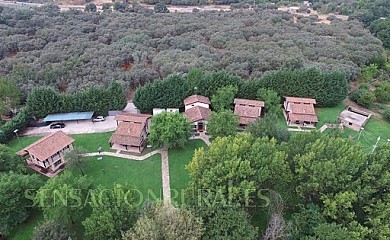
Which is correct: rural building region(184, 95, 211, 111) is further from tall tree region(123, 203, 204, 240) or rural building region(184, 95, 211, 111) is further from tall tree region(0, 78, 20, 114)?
tall tree region(0, 78, 20, 114)

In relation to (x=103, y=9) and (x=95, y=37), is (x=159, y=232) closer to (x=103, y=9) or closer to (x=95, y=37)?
(x=95, y=37)

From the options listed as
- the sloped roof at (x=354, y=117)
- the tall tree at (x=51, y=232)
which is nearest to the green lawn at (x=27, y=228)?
the tall tree at (x=51, y=232)

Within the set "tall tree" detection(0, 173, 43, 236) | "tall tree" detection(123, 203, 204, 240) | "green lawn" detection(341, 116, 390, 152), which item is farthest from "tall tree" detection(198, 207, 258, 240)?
"green lawn" detection(341, 116, 390, 152)

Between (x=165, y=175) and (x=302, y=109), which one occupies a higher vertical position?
(x=302, y=109)

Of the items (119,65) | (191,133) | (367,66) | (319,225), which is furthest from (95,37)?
(319,225)

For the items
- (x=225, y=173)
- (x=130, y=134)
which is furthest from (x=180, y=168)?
(x=225, y=173)

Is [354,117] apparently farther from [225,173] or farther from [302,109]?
[225,173]
